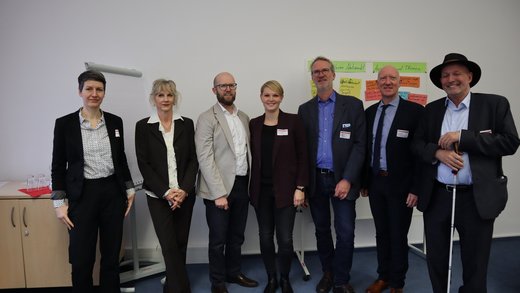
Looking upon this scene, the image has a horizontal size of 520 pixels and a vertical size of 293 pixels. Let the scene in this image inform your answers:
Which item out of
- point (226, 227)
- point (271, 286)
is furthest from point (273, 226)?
point (271, 286)

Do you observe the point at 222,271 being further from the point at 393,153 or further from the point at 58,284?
the point at 393,153

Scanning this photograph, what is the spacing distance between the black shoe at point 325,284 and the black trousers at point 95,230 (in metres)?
1.68

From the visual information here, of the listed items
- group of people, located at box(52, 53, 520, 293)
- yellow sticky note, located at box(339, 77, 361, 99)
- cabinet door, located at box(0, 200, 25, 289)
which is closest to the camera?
group of people, located at box(52, 53, 520, 293)

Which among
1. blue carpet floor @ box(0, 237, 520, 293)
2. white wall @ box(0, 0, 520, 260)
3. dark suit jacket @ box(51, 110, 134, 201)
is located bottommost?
blue carpet floor @ box(0, 237, 520, 293)

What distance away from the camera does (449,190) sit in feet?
6.20

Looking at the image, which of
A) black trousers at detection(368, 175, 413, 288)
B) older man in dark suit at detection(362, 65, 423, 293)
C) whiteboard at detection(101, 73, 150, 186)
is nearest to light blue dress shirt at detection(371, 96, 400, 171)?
older man in dark suit at detection(362, 65, 423, 293)

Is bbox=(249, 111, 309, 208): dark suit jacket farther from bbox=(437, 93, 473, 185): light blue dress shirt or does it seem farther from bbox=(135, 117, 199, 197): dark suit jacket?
bbox=(437, 93, 473, 185): light blue dress shirt

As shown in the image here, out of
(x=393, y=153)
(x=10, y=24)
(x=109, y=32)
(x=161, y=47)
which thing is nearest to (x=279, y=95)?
(x=393, y=153)

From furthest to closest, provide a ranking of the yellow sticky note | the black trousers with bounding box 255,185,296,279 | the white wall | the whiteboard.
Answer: the yellow sticky note < the white wall < the whiteboard < the black trousers with bounding box 255,185,296,279

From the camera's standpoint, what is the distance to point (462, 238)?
6.27ft

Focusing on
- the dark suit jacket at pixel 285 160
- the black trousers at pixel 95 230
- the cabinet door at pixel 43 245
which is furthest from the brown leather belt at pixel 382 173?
the cabinet door at pixel 43 245

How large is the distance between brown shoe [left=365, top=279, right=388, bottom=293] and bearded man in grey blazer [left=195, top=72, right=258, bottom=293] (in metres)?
1.25

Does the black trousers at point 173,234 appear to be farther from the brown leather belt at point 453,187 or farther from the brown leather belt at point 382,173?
the brown leather belt at point 453,187

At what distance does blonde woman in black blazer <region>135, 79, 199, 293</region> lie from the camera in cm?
224
